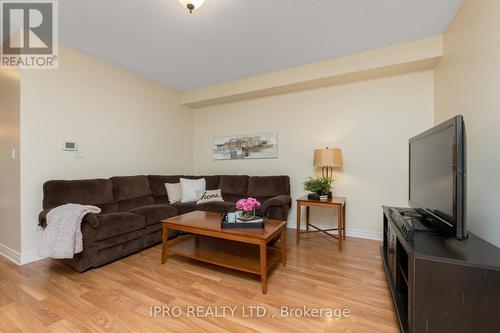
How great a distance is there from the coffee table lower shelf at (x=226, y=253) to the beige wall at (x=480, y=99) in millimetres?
1577

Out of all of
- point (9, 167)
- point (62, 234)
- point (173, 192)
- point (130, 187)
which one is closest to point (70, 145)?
point (9, 167)

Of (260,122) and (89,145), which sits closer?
(89,145)

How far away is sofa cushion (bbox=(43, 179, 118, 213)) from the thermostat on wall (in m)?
0.41

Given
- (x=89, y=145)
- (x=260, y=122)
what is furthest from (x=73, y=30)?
(x=260, y=122)

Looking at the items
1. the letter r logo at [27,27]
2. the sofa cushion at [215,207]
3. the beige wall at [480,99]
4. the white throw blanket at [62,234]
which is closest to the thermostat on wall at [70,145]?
the white throw blanket at [62,234]

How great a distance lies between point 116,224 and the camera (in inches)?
87.0

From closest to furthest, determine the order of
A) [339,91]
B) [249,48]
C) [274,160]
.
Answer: [249,48] < [339,91] < [274,160]

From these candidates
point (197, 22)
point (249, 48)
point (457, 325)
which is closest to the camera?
point (457, 325)

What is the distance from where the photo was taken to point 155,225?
2682 millimetres

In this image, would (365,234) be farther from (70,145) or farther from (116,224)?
(70,145)

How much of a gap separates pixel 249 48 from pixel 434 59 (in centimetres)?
206

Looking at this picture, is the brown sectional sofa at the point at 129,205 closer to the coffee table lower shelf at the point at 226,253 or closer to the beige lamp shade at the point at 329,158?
the coffee table lower shelf at the point at 226,253

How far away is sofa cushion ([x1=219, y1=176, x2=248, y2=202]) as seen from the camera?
3.53 meters

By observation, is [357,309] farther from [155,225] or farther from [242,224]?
[155,225]
